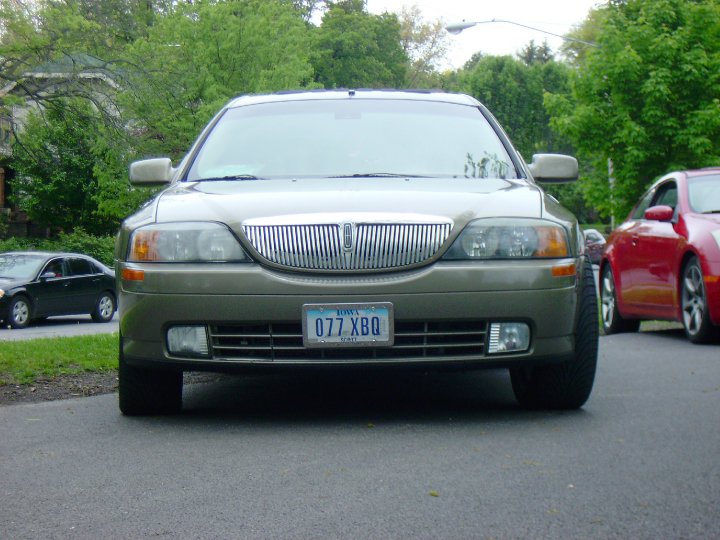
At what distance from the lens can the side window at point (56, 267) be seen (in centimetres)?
2373

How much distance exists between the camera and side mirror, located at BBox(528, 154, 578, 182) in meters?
6.75

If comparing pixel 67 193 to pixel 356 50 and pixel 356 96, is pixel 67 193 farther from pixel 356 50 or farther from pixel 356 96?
pixel 356 96

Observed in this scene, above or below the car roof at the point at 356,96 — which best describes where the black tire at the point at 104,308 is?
below

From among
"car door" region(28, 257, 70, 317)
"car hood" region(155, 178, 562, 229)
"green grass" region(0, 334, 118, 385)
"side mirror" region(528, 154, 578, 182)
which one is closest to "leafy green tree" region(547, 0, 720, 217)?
"car door" region(28, 257, 70, 317)

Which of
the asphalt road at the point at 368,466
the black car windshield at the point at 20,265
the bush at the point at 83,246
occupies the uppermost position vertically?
the asphalt road at the point at 368,466

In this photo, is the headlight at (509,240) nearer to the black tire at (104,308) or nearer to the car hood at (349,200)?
the car hood at (349,200)

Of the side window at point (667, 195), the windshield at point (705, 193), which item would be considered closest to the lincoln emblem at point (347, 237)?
the windshield at point (705, 193)

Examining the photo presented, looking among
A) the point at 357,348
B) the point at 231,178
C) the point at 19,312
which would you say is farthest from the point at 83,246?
the point at 357,348

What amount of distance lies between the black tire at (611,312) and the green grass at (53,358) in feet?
14.8

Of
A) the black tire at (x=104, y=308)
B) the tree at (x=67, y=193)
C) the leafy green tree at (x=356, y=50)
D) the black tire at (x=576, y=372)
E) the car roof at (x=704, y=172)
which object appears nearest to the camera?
the black tire at (x=576, y=372)

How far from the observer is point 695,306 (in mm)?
9898

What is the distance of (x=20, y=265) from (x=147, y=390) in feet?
60.7

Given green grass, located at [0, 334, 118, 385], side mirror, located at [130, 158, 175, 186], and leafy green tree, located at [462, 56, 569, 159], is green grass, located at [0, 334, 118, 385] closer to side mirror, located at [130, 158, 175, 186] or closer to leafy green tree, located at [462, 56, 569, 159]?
side mirror, located at [130, 158, 175, 186]

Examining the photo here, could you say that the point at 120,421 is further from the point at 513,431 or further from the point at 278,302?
the point at 513,431
